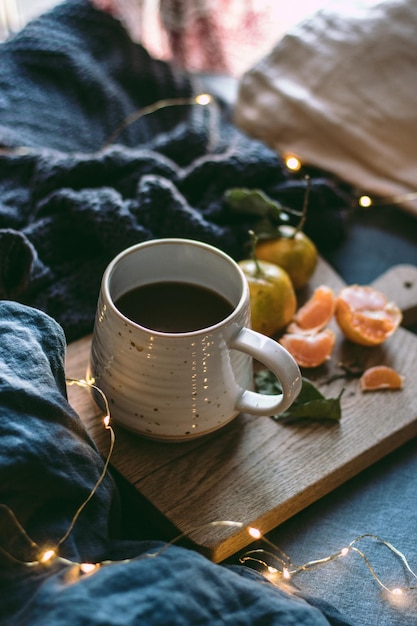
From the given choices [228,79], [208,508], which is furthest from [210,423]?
[228,79]

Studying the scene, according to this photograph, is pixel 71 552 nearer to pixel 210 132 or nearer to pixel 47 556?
pixel 47 556

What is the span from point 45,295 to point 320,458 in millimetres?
360

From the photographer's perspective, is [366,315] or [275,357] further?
[366,315]

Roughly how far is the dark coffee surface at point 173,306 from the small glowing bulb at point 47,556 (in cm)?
24

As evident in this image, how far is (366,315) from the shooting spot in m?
0.85

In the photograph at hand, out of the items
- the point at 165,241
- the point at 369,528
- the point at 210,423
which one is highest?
the point at 165,241

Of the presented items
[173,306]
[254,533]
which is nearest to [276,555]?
[254,533]

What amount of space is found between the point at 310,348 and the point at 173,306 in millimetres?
179

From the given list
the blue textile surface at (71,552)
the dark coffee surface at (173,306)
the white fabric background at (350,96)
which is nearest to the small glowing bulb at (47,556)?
the blue textile surface at (71,552)

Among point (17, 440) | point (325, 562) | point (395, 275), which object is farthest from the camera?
point (395, 275)

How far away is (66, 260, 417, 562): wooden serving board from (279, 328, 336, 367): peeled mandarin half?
17 mm

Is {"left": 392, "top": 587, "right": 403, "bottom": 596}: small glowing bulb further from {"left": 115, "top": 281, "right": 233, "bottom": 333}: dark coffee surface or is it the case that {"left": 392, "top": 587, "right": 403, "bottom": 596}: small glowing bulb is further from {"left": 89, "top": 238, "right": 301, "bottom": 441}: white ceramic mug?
{"left": 115, "top": 281, "right": 233, "bottom": 333}: dark coffee surface

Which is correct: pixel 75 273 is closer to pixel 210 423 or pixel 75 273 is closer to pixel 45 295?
pixel 45 295

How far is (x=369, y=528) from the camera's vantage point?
0.71 m
